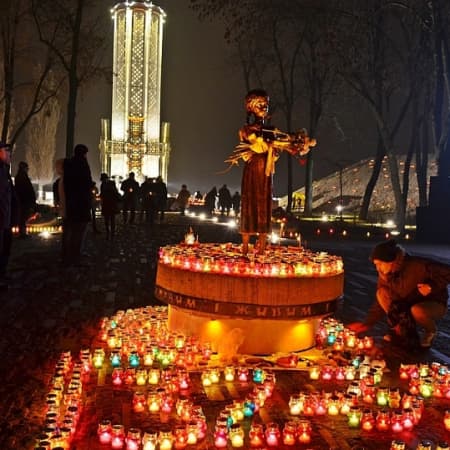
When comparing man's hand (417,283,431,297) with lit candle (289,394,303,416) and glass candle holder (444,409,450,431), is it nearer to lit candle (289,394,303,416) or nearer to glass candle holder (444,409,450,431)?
glass candle holder (444,409,450,431)

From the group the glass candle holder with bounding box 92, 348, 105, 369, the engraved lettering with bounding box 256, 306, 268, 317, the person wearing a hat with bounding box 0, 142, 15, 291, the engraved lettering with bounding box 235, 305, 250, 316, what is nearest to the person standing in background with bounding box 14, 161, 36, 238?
the person wearing a hat with bounding box 0, 142, 15, 291

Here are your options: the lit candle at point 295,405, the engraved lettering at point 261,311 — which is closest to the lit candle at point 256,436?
the lit candle at point 295,405

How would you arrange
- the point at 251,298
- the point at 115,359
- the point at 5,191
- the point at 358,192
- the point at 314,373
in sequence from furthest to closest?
the point at 358,192
the point at 5,191
the point at 251,298
the point at 115,359
the point at 314,373

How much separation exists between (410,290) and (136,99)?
30.1 meters

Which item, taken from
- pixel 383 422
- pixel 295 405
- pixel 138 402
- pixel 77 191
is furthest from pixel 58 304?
pixel 383 422

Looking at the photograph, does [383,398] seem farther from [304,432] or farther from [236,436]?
[236,436]

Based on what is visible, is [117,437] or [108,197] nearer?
[117,437]

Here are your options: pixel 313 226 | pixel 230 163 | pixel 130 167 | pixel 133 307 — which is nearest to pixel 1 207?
pixel 133 307

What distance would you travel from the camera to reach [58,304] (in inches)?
320

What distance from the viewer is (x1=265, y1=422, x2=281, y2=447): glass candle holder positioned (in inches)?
156

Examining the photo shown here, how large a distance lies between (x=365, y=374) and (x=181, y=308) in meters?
1.87

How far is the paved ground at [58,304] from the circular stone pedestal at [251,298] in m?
0.97

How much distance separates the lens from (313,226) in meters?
22.5

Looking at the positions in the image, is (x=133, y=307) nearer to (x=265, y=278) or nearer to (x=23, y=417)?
(x=265, y=278)
